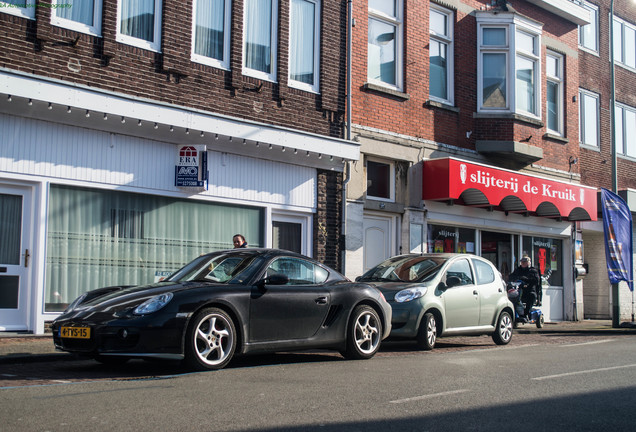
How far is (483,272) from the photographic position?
43.9 feet

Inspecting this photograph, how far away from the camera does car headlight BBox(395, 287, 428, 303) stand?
11578 mm

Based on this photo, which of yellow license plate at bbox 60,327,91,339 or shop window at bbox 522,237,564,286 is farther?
shop window at bbox 522,237,564,286

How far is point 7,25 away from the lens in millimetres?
11516

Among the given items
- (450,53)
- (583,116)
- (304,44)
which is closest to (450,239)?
(450,53)

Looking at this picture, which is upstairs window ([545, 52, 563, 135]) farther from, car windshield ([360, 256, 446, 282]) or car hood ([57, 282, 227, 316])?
car hood ([57, 282, 227, 316])

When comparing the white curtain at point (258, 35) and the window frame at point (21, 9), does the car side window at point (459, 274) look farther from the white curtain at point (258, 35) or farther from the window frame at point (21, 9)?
the window frame at point (21, 9)

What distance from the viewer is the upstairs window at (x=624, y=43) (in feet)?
86.6

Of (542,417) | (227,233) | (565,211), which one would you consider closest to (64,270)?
(227,233)

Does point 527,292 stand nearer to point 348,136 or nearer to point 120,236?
point 348,136

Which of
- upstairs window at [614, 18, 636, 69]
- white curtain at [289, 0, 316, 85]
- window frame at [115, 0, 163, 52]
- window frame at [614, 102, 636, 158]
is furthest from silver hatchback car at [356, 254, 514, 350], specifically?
upstairs window at [614, 18, 636, 69]

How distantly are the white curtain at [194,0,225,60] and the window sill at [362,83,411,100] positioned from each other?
394cm

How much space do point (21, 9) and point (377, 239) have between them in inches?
365

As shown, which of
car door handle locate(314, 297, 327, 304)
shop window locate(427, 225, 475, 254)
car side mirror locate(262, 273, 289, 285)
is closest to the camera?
car side mirror locate(262, 273, 289, 285)

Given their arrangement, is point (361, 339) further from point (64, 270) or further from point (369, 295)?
point (64, 270)
